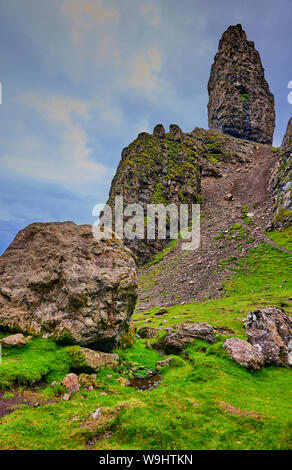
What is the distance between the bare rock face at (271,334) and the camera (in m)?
18.3

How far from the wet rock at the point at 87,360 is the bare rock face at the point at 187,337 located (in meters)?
8.52

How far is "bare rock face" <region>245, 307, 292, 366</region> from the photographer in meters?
18.3

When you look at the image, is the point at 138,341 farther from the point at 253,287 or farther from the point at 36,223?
the point at 253,287

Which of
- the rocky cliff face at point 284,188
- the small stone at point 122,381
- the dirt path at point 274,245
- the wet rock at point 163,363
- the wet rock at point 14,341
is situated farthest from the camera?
the rocky cliff face at point 284,188

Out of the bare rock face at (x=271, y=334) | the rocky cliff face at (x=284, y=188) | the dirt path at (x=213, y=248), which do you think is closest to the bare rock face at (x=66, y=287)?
the bare rock face at (x=271, y=334)

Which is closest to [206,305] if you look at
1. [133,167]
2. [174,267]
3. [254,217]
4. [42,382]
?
[174,267]

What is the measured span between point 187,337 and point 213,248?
47941mm

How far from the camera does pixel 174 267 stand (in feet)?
235

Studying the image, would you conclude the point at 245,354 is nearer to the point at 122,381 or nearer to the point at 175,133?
the point at 122,381

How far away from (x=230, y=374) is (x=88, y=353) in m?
10.4

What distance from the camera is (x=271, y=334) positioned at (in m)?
19.6

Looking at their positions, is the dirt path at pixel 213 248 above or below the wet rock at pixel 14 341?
above

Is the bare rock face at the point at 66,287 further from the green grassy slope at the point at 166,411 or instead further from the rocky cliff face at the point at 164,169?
the rocky cliff face at the point at 164,169

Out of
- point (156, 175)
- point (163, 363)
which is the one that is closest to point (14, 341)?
point (163, 363)
